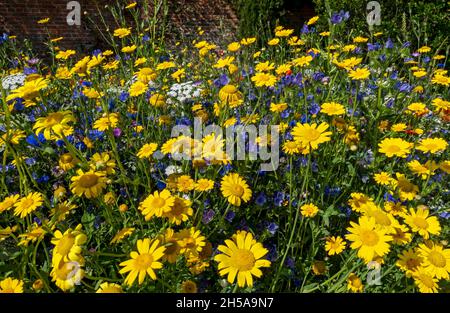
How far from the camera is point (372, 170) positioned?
1809 millimetres

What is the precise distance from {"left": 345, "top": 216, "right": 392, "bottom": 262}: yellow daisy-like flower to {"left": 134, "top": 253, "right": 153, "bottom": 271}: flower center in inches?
22.7

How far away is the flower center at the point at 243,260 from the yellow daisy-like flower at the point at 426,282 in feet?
1.59

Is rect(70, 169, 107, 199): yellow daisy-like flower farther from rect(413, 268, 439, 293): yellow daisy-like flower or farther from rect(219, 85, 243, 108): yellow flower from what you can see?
rect(413, 268, 439, 293): yellow daisy-like flower

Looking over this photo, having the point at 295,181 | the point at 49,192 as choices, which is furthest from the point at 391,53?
the point at 49,192

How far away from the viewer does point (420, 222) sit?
3.94 ft

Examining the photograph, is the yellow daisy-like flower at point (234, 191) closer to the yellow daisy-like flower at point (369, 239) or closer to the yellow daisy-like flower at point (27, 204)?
the yellow daisy-like flower at point (369, 239)

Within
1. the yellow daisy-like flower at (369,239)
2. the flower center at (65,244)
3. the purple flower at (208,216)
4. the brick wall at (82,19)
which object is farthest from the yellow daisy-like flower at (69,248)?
the brick wall at (82,19)

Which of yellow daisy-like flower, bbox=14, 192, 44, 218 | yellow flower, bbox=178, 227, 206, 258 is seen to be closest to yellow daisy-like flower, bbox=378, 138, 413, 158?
yellow flower, bbox=178, 227, 206, 258

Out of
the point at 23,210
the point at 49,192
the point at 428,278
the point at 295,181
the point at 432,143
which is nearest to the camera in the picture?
the point at 428,278

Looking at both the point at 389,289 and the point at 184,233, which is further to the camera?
the point at 389,289

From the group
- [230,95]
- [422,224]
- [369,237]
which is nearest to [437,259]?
[422,224]

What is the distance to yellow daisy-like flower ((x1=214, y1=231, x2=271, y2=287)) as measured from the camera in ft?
3.34

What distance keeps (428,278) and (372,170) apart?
82 centimetres

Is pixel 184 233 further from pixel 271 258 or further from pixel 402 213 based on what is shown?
pixel 402 213
